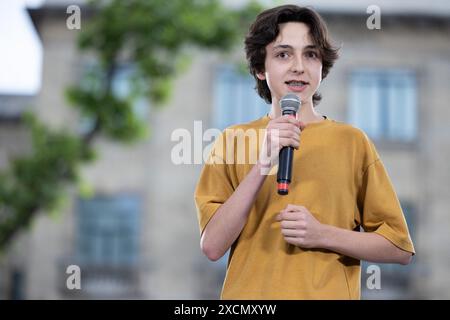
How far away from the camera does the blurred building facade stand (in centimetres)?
1152

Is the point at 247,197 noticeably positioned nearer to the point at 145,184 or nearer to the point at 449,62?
the point at 145,184

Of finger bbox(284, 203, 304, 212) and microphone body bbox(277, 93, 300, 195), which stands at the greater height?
microphone body bbox(277, 93, 300, 195)

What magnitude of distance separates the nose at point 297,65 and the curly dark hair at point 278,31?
51 mm

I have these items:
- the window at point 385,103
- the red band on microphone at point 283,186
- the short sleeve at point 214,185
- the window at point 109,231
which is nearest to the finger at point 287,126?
the red band on microphone at point 283,186

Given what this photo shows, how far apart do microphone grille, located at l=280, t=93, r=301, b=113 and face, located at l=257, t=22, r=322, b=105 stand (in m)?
0.04

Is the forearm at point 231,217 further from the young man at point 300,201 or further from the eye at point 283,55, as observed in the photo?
the eye at point 283,55

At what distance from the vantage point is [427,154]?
1195cm

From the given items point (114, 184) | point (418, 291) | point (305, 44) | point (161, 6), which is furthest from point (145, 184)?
point (305, 44)

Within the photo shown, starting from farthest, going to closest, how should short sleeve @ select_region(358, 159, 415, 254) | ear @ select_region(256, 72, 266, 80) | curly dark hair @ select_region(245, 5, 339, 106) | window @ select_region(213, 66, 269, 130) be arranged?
window @ select_region(213, 66, 269, 130), ear @ select_region(256, 72, 266, 80), curly dark hair @ select_region(245, 5, 339, 106), short sleeve @ select_region(358, 159, 415, 254)

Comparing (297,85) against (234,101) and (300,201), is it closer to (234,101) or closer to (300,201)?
(300,201)

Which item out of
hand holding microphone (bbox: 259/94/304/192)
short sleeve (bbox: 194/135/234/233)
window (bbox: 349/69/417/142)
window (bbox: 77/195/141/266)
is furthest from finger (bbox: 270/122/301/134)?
window (bbox: 349/69/417/142)

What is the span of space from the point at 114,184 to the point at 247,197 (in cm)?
1036

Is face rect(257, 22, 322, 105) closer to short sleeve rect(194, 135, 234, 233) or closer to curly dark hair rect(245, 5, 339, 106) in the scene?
curly dark hair rect(245, 5, 339, 106)

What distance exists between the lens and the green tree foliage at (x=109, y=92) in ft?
30.5
